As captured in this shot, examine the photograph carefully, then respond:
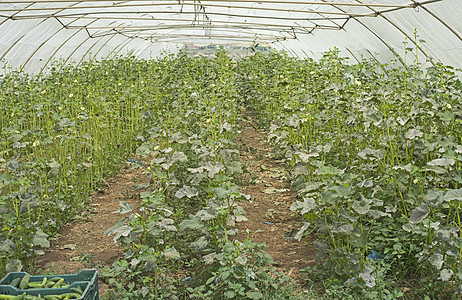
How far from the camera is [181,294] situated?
12.1 ft

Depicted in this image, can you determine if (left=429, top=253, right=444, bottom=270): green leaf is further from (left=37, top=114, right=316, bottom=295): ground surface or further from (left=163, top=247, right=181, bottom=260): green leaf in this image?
(left=163, top=247, right=181, bottom=260): green leaf

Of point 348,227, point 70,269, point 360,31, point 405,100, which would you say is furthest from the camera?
point 360,31

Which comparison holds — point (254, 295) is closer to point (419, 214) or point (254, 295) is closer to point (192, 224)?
point (192, 224)

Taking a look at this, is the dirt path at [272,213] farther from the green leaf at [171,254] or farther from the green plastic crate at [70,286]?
the green plastic crate at [70,286]

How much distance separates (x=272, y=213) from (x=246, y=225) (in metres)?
0.47

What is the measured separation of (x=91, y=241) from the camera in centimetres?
478

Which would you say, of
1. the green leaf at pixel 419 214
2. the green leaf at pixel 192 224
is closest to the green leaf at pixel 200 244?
the green leaf at pixel 192 224

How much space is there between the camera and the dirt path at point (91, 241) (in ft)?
13.7

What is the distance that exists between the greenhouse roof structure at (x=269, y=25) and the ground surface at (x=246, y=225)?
243cm

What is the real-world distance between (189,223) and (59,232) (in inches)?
76.7

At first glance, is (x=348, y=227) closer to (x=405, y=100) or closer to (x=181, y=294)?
(x=181, y=294)

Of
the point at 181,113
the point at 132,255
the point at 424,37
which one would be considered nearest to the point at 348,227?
the point at 132,255

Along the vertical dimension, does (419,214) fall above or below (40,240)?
above

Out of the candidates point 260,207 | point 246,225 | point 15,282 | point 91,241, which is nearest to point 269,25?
point 260,207
